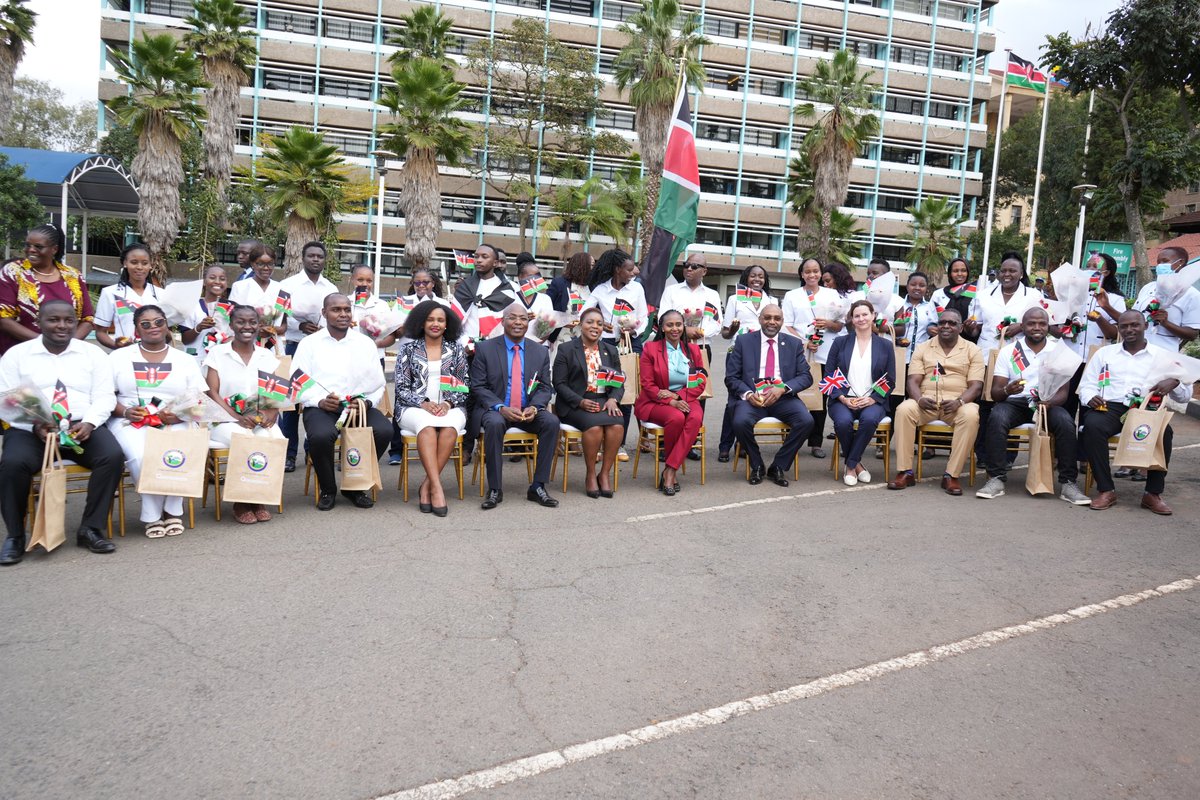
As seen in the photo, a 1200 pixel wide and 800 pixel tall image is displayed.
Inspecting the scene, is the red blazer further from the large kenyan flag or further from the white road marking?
the white road marking

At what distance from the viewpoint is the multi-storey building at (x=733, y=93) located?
141 feet

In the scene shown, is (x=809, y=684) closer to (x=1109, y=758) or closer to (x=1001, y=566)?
(x=1109, y=758)

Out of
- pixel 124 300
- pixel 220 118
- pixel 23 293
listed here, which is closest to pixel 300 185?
pixel 220 118

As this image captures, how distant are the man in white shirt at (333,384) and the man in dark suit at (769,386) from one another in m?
3.34

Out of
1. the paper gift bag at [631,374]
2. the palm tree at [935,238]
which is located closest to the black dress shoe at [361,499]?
the paper gift bag at [631,374]

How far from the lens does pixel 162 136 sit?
89.1 feet

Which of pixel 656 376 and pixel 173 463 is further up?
pixel 656 376

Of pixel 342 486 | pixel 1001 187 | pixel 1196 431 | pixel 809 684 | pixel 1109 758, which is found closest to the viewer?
pixel 1109 758

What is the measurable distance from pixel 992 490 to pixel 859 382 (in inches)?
61.9

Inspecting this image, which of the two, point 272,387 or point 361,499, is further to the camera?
point 361,499

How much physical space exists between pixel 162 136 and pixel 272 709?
91.3 ft

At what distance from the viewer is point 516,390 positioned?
7770 millimetres

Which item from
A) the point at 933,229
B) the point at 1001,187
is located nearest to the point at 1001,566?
the point at 933,229

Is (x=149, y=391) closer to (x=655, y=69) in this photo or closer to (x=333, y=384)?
(x=333, y=384)
